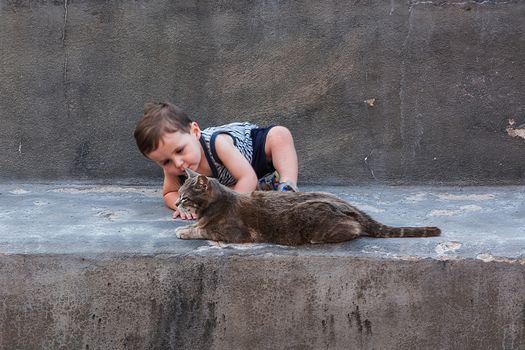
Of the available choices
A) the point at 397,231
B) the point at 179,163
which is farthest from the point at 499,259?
the point at 179,163

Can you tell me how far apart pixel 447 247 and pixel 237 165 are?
110 centimetres

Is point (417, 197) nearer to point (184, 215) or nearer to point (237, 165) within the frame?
point (237, 165)

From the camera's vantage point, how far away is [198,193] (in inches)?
111

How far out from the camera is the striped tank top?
3.46 metres

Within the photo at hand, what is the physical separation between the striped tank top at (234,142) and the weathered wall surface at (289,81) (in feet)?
1.32

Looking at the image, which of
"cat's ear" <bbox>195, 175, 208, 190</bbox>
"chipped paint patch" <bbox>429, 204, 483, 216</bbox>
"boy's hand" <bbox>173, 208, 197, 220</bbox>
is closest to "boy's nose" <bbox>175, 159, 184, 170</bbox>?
"boy's hand" <bbox>173, 208, 197, 220</bbox>

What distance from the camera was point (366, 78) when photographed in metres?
3.94

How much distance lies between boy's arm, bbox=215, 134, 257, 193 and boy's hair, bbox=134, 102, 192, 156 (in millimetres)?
184

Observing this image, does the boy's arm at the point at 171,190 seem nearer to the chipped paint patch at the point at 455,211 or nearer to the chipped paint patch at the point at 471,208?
the chipped paint patch at the point at 455,211

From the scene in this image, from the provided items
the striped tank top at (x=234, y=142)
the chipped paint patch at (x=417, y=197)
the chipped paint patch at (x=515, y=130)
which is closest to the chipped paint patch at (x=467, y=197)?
the chipped paint patch at (x=417, y=197)

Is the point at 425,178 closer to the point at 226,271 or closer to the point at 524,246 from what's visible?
the point at 524,246

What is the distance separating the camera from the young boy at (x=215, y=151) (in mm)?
3258

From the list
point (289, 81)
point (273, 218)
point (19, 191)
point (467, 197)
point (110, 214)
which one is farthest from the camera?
point (289, 81)

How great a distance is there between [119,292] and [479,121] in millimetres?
2230
